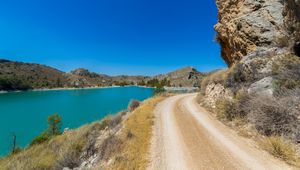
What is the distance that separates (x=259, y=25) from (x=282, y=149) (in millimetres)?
13015

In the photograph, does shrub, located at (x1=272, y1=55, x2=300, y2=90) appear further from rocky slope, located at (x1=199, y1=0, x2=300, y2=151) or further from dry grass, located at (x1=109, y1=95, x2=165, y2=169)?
dry grass, located at (x1=109, y1=95, x2=165, y2=169)

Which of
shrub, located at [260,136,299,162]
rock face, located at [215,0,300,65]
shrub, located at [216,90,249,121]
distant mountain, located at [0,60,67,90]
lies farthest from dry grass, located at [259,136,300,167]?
distant mountain, located at [0,60,67,90]

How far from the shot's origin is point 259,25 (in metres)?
16.7

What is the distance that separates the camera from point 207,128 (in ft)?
34.6

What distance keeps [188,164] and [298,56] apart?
33.6ft

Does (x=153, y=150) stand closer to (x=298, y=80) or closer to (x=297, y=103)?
(x=297, y=103)

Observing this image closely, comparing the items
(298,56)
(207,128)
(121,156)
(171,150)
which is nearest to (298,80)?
(298,56)

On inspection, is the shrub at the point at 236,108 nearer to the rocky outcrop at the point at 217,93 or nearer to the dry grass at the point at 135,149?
the rocky outcrop at the point at 217,93

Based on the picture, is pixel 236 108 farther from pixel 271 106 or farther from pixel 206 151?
pixel 206 151

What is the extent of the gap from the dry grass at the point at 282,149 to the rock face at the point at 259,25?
776cm

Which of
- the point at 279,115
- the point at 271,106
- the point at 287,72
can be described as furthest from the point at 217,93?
the point at 279,115

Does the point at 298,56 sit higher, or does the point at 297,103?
the point at 298,56

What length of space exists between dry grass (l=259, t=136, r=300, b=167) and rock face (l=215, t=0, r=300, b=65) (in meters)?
7.76

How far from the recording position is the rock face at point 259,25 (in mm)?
12711
